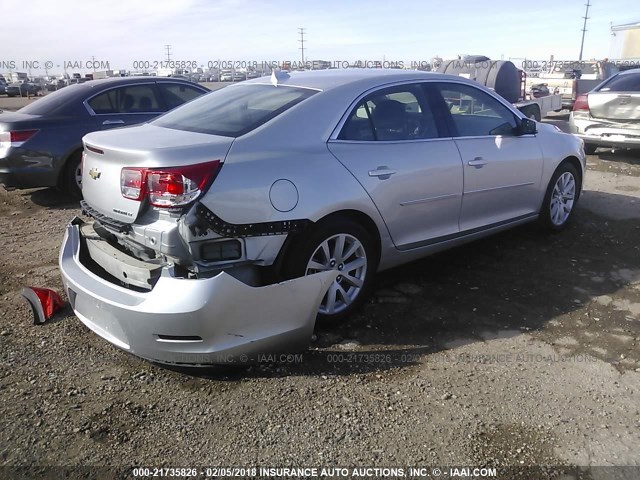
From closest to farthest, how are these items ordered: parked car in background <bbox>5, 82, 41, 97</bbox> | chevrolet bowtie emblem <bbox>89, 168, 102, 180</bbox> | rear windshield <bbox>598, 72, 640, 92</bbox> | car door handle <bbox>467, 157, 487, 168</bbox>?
chevrolet bowtie emblem <bbox>89, 168, 102, 180</bbox> < car door handle <bbox>467, 157, 487, 168</bbox> < rear windshield <bbox>598, 72, 640, 92</bbox> < parked car in background <bbox>5, 82, 41, 97</bbox>

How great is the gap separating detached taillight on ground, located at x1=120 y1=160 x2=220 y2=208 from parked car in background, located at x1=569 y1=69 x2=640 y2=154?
798 cm

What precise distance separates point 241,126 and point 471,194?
1.99m

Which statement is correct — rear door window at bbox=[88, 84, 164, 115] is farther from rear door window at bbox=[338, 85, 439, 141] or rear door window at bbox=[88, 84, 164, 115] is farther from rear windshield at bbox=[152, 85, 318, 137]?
rear door window at bbox=[338, 85, 439, 141]

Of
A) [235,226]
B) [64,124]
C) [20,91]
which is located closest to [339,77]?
[235,226]

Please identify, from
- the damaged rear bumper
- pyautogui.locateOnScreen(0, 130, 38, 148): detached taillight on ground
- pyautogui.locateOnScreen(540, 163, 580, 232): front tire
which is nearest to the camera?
the damaged rear bumper

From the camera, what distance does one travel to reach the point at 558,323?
12.5 ft

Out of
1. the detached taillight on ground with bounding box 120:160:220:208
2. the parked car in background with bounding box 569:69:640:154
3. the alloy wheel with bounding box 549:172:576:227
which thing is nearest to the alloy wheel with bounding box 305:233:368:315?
the detached taillight on ground with bounding box 120:160:220:208

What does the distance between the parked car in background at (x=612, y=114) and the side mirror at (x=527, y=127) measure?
4.78m

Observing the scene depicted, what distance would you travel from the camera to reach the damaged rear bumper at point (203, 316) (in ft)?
9.30

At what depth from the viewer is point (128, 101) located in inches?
295

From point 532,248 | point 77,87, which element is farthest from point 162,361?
point 77,87

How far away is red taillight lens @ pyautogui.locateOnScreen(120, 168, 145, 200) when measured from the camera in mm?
2967

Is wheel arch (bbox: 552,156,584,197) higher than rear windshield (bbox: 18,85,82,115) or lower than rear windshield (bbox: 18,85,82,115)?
lower

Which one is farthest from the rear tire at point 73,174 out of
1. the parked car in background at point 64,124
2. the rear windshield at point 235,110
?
the rear windshield at point 235,110
